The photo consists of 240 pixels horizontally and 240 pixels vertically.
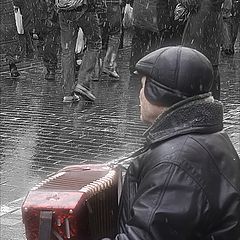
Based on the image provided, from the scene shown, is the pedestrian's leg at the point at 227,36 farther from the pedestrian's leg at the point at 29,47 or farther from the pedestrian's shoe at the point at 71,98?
the pedestrian's shoe at the point at 71,98

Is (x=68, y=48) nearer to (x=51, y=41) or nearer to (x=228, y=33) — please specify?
(x=51, y=41)

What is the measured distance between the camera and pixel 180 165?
2361 millimetres

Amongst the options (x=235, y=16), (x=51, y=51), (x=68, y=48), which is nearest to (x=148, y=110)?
(x=68, y=48)

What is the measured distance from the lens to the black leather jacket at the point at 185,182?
229 cm

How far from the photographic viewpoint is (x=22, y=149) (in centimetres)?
789

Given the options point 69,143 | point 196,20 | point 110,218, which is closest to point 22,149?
point 69,143

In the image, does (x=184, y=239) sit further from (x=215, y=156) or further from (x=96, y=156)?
(x=96, y=156)

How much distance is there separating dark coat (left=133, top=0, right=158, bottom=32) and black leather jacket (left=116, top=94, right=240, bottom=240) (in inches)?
360

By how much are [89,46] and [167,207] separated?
25.6 ft

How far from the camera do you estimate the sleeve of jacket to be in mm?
2277

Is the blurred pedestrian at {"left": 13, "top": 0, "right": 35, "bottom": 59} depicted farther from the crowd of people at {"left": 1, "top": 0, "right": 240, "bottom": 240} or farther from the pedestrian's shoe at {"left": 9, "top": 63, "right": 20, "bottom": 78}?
the crowd of people at {"left": 1, "top": 0, "right": 240, "bottom": 240}

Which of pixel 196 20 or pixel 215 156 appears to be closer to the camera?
pixel 215 156

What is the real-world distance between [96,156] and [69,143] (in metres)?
0.69

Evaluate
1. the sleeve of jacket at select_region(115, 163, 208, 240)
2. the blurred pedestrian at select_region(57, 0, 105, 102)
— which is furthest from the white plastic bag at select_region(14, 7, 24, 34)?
the sleeve of jacket at select_region(115, 163, 208, 240)
